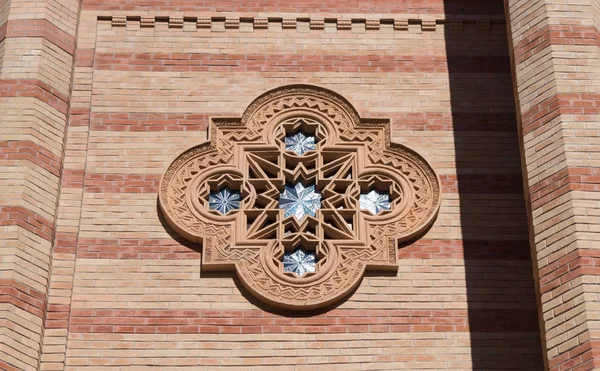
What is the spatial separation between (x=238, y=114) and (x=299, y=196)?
964mm

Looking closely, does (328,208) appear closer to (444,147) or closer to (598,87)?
(444,147)

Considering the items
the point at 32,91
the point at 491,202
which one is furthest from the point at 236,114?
the point at 491,202

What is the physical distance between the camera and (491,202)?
11.6 m

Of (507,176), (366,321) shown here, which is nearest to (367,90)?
(507,176)

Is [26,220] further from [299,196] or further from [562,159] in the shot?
[562,159]

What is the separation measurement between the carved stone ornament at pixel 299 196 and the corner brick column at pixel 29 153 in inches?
39.7

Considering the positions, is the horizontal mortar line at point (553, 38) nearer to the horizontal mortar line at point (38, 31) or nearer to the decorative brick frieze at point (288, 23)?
the decorative brick frieze at point (288, 23)

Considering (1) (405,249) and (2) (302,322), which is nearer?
(2) (302,322)

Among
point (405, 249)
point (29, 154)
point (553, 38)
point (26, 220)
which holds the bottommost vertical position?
point (405, 249)

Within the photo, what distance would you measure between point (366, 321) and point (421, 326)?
43 cm

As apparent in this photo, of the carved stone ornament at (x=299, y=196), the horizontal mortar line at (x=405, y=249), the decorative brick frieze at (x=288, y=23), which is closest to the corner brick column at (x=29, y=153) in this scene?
the horizontal mortar line at (x=405, y=249)

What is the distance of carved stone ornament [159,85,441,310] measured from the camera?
11.1 m

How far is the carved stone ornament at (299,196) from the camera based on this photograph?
11.1 metres

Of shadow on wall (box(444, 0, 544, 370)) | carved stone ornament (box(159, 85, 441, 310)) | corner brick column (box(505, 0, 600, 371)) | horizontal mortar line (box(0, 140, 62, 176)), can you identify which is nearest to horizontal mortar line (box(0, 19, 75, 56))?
horizontal mortar line (box(0, 140, 62, 176))
